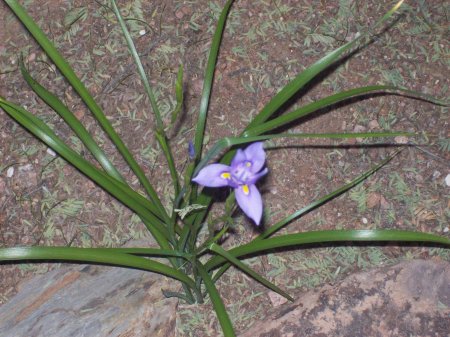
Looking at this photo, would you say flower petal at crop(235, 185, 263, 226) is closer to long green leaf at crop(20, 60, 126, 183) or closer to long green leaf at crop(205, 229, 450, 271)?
long green leaf at crop(205, 229, 450, 271)

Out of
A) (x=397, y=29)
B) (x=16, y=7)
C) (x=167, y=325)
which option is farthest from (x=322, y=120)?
(x=16, y=7)

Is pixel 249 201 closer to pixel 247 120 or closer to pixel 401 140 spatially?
pixel 247 120

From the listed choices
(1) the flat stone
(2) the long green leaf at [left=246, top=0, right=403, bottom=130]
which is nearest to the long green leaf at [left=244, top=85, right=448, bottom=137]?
(2) the long green leaf at [left=246, top=0, right=403, bottom=130]

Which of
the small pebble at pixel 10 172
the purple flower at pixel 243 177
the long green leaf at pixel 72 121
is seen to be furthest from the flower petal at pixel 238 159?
the small pebble at pixel 10 172

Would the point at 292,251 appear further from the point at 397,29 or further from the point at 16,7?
the point at 16,7

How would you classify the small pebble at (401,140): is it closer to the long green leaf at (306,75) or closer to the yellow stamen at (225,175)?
the long green leaf at (306,75)
